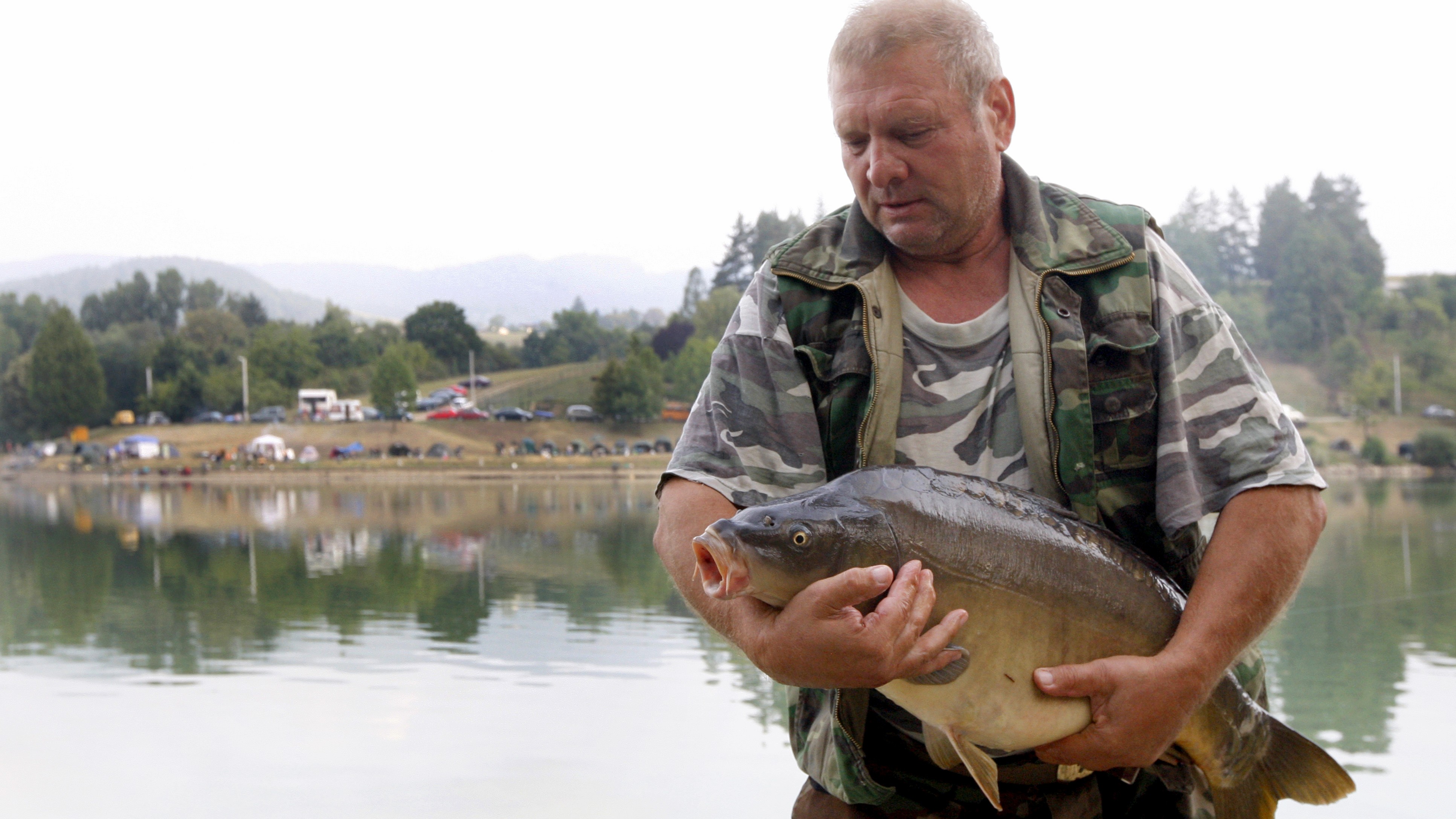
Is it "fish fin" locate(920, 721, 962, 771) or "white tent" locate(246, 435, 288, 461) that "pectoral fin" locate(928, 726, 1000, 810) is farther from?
"white tent" locate(246, 435, 288, 461)

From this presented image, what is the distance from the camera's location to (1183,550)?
2.55 meters

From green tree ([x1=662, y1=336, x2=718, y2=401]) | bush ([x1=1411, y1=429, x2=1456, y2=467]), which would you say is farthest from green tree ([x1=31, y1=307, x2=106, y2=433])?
bush ([x1=1411, y1=429, x2=1456, y2=467])

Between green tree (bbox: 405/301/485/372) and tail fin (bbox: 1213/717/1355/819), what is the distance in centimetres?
12453

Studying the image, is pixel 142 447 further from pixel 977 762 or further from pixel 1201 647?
pixel 1201 647

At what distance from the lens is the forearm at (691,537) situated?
2.24 m

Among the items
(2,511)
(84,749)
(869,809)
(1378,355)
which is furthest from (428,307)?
(869,809)

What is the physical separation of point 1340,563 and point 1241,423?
2839 cm

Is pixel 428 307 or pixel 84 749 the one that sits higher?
pixel 428 307

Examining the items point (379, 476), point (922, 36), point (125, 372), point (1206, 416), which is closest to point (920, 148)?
point (922, 36)

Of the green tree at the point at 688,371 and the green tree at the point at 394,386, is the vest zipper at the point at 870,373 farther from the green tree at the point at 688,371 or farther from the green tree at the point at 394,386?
the green tree at the point at 688,371

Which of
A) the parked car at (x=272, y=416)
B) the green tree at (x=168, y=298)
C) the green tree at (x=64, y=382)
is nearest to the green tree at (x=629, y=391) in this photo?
the parked car at (x=272, y=416)

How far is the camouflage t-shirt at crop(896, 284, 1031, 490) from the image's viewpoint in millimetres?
2570

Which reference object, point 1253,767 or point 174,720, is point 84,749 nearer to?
point 174,720

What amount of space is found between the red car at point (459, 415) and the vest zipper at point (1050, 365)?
3294 inches
